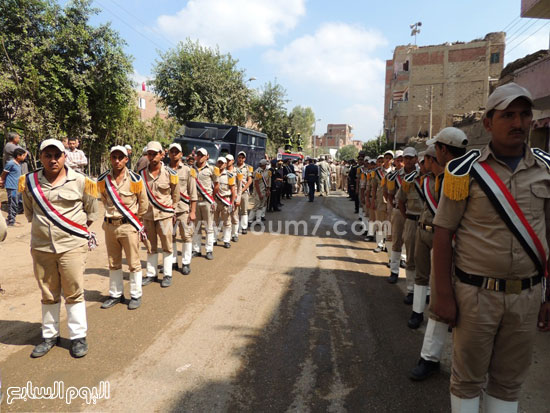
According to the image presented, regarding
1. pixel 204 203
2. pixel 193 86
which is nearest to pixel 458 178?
pixel 204 203

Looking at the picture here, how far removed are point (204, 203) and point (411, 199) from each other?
439cm

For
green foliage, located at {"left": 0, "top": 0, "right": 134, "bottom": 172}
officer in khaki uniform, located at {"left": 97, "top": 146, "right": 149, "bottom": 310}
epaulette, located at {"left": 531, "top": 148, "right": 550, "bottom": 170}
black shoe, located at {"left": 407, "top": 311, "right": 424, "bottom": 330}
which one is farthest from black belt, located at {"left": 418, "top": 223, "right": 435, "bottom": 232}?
green foliage, located at {"left": 0, "top": 0, "right": 134, "bottom": 172}

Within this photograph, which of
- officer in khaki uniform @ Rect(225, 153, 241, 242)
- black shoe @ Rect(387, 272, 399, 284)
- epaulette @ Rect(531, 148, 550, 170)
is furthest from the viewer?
officer in khaki uniform @ Rect(225, 153, 241, 242)

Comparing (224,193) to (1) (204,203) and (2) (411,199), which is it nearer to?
(1) (204,203)

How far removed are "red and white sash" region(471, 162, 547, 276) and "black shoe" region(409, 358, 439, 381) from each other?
1.78 meters

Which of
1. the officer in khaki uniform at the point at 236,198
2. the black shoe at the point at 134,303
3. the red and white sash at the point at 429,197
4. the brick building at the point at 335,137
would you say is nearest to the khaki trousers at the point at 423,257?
the red and white sash at the point at 429,197

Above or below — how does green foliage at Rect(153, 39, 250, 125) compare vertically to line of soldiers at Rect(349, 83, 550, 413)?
above

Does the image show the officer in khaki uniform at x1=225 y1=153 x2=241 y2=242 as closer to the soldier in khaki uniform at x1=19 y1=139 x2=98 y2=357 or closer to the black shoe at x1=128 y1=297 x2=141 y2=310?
the black shoe at x1=128 y1=297 x2=141 y2=310

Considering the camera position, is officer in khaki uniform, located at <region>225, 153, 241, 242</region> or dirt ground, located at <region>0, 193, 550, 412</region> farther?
officer in khaki uniform, located at <region>225, 153, 241, 242</region>

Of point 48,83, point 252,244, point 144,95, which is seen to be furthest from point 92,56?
point 144,95

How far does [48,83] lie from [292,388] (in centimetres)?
1578

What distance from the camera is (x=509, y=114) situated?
2230 mm

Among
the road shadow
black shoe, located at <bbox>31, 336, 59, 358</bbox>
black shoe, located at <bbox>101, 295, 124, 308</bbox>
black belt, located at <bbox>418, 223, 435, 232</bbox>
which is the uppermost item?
black belt, located at <bbox>418, 223, 435, 232</bbox>

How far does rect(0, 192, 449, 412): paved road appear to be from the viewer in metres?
3.17
